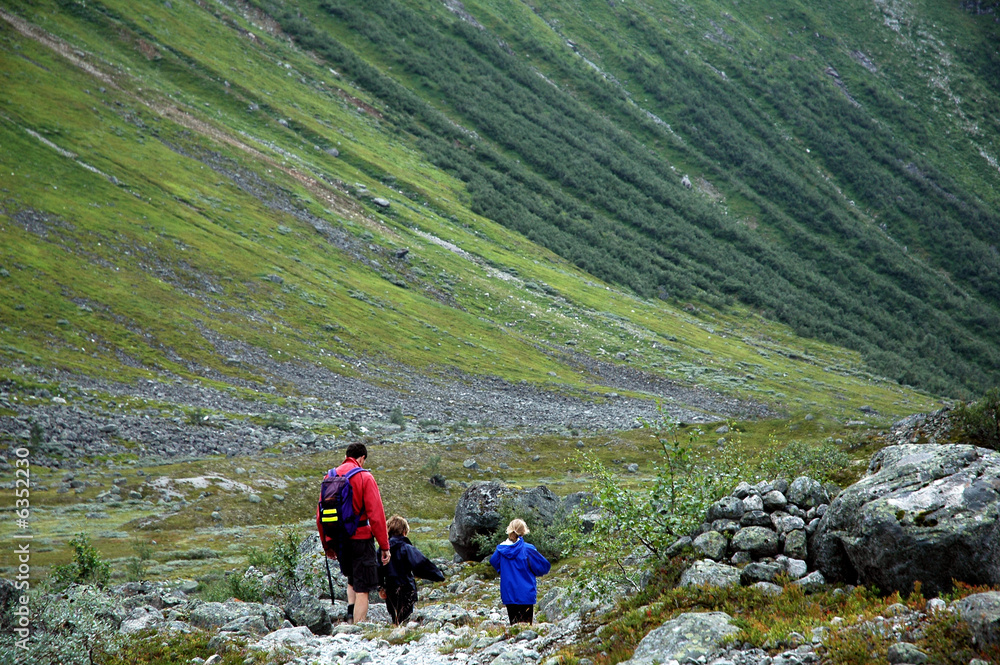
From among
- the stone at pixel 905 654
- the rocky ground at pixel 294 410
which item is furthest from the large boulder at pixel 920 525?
the rocky ground at pixel 294 410

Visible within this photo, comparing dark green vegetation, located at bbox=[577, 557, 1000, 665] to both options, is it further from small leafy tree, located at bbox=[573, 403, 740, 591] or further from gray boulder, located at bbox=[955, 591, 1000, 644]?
small leafy tree, located at bbox=[573, 403, 740, 591]

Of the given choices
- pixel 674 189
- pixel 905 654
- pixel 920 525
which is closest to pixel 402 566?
pixel 905 654

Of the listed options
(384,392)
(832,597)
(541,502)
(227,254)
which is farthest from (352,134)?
(832,597)

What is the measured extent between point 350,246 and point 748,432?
56.2 metres

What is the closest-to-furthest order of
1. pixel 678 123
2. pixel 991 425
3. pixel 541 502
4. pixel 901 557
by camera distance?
1. pixel 901 557
2. pixel 991 425
3. pixel 541 502
4. pixel 678 123

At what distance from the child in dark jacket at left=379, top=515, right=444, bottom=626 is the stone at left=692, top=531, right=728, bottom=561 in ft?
16.8

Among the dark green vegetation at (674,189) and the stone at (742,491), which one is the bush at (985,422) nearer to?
the stone at (742,491)

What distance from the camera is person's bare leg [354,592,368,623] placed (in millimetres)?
11844

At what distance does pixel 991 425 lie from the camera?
13000 millimetres

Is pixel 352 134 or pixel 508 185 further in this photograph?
pixel 508 185

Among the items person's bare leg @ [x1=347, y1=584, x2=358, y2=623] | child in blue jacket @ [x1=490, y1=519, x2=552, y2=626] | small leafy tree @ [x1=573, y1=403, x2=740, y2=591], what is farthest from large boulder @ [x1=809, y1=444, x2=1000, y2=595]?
person's bare leg @ [x1=347, y1=584, x2=358, y2=623]

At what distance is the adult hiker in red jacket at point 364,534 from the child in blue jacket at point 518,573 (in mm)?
2175

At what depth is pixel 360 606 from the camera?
11.9m

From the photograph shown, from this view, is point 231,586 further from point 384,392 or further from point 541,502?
point 384,392
